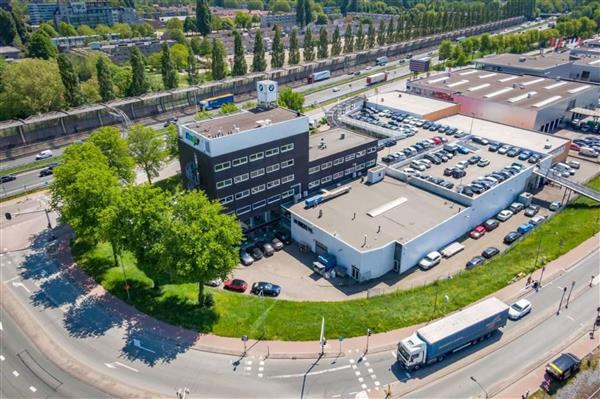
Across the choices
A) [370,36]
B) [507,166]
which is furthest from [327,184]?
[370,36]

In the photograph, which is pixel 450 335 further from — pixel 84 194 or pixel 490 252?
pixel 84 194

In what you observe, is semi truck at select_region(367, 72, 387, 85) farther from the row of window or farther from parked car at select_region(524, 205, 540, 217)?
the row of window

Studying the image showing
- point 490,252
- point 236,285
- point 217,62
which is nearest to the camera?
point 236,285

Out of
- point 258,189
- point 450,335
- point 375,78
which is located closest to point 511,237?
point 450,335

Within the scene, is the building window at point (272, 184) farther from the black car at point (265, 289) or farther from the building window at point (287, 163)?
the black car at point (265, 289)

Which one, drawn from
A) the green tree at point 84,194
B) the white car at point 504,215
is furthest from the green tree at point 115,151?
the white car at point 504,215

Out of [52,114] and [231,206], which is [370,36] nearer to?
[52,114]
